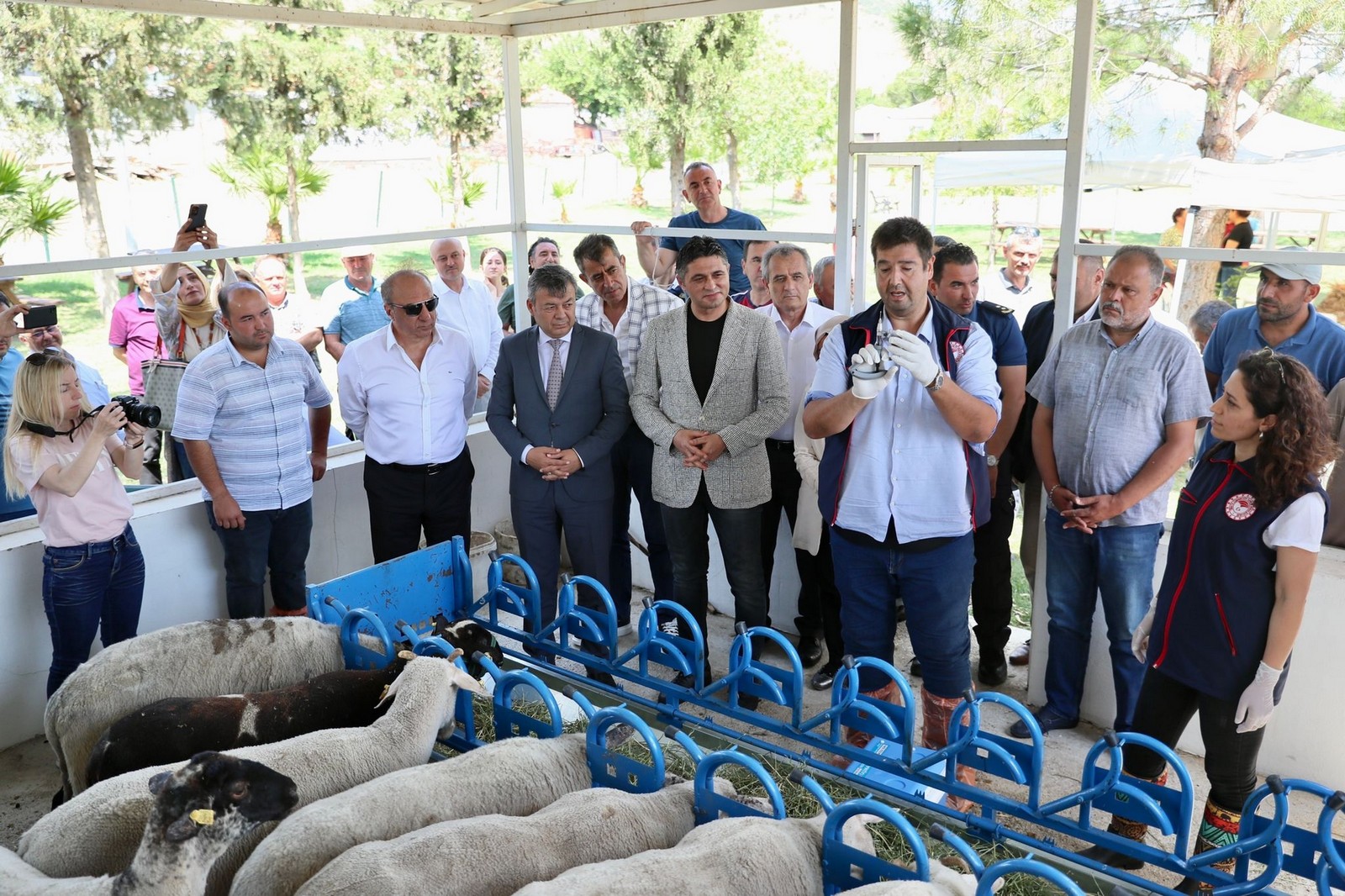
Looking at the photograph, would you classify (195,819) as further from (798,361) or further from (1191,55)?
(1191,55)

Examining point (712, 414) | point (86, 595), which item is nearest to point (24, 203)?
point (86, 595)

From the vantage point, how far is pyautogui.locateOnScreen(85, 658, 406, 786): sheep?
3221mm

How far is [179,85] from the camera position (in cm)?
1074

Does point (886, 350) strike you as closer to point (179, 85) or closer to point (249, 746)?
point (249, 746)

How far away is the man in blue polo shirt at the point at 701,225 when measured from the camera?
5887 mm

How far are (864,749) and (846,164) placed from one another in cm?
311

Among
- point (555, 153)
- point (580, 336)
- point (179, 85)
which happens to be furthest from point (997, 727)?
point (555, 153)

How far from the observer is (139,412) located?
4242mm

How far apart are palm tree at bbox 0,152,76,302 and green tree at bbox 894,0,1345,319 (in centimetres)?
824

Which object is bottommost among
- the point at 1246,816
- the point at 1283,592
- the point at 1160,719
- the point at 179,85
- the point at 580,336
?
the point at 1160,719

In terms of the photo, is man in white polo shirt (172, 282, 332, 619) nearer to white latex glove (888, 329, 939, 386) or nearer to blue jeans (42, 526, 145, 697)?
blue jeans (42, 526, 145, 697)

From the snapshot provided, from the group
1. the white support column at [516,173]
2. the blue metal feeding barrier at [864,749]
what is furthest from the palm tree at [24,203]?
the blue metal feeding barrier at [864,749]

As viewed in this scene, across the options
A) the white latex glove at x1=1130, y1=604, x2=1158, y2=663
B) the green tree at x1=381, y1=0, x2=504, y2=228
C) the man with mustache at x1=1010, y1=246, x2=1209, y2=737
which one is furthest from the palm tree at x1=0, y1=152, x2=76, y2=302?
the white latex glove at x1=1130, y1=604, x2=1158, y2=663

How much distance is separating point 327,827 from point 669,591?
3.14 m
